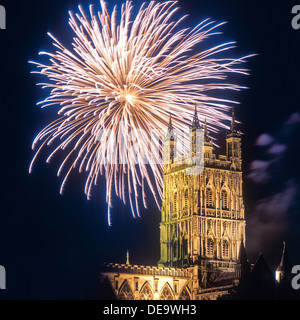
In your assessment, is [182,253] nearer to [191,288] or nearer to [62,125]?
[191,288]

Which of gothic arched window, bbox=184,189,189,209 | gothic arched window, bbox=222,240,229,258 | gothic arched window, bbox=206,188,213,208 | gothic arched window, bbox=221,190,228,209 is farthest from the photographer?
gothic arched window, bbox=221,190,228,209

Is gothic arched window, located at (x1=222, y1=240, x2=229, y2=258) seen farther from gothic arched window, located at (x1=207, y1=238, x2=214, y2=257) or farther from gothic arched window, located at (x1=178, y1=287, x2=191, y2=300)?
gothic arched window, located at (x1=178, y1=287, x2=191, y2=300)

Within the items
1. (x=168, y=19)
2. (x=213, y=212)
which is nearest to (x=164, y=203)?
(x=213, y=212)

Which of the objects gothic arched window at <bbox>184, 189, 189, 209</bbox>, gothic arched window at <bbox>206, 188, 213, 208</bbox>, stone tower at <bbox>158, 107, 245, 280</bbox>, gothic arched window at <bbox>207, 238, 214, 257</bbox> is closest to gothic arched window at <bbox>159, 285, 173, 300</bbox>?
stone tower at <bbox>158, 107, 245, 280</bbox>

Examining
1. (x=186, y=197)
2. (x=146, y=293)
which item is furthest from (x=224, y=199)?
(x=146, y=293)

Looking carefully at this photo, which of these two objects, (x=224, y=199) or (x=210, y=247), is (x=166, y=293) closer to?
(x=210, y=247)

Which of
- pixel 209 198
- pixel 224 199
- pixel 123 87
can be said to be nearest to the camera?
pixel 123 87
